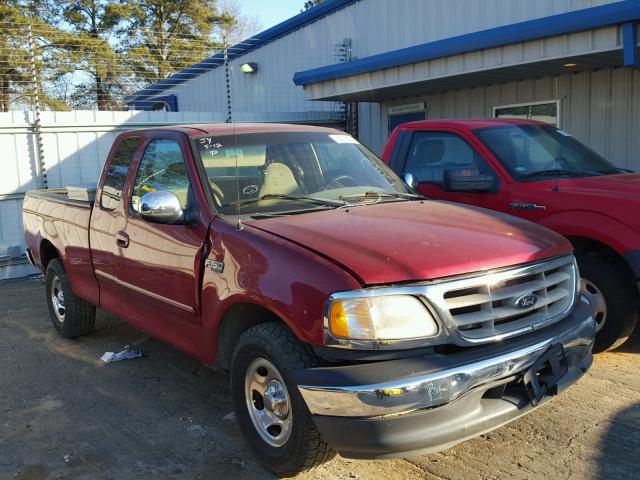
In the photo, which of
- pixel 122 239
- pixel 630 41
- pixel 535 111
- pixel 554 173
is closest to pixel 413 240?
pixel 122 239

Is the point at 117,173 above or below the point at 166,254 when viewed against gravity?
above

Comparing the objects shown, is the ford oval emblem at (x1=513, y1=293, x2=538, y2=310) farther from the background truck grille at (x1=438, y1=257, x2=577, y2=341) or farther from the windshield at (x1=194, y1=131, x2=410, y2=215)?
the windshield at (x1=194, y1=131, x2=410, y2=215)

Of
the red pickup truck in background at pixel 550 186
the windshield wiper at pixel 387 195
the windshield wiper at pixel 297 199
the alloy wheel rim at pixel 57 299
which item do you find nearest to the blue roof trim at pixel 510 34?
the red pickup truck in background at pixel 550 186

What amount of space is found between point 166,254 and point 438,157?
309 cm

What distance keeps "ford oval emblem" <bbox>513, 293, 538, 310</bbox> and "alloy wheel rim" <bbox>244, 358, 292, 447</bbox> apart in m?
1.25

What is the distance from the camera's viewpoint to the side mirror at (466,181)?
17.0 ft

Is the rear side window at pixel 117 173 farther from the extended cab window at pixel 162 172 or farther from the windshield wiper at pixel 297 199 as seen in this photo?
the windshield wiper at pixel 297 199

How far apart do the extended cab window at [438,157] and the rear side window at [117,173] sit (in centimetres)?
272

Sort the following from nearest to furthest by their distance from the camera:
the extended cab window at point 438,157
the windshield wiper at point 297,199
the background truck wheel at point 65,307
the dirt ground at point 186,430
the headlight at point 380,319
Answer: the headlight at point 380,319 → the dirt ground at point 186,430 → the windshield wiper at point 297,199 → the extended cab window at point 438,157 → the background truck wheel at point 65,307

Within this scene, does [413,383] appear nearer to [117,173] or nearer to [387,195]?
[387,195]

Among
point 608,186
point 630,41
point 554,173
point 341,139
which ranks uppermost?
point 630,41

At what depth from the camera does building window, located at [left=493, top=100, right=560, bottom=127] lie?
978cm

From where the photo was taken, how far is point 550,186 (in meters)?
5.14

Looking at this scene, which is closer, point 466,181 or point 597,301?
point 597,301
